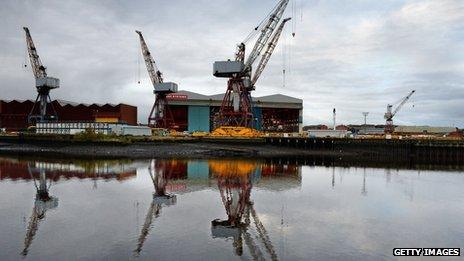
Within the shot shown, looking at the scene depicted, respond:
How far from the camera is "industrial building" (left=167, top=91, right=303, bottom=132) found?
120 meters

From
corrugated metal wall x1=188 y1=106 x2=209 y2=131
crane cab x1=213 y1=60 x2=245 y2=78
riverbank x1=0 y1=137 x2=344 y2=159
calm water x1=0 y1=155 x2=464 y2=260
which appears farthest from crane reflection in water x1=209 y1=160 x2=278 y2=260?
corrugated metal wall x1=188 y1=106 x2=209 y2=131

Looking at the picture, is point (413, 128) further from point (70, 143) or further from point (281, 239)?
point (281, 239)

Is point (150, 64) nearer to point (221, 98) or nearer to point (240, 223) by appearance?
point (221, 98)

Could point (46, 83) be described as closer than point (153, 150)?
No

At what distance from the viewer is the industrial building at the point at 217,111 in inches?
4732

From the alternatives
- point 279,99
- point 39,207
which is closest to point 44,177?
point 39,207

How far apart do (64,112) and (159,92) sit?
3278 cm

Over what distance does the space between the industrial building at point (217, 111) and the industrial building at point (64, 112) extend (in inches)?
724

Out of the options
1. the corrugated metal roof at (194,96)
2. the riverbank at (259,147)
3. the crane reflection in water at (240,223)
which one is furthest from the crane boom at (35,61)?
the crane reflection in water at (240,223)

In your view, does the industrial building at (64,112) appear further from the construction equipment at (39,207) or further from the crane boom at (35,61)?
the construction equipment at (39,207)

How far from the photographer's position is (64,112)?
385 ft

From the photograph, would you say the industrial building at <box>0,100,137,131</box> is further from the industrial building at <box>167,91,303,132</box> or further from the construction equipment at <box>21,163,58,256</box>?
the construction equipment at <box>21,163,58,256</box>

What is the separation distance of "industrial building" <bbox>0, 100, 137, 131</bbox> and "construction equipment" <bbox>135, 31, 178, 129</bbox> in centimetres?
1136

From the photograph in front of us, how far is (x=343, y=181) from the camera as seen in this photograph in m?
41.0
